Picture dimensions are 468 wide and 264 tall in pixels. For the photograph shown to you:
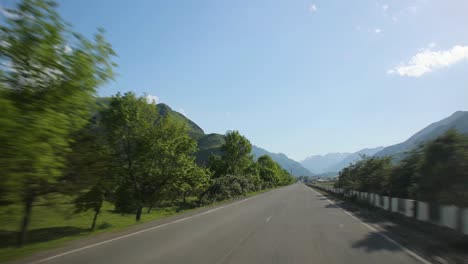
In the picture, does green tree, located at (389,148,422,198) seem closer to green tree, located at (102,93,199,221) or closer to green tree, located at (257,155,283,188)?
green tree, located at (102,93,199,221)

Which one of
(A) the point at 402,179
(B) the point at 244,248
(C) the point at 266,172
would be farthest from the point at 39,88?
(C) the point at 266,172

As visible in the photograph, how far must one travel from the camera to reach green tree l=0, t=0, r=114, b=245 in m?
8.13

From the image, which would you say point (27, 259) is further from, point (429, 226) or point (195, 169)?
point (195, 169)

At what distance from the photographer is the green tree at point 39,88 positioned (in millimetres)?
8133

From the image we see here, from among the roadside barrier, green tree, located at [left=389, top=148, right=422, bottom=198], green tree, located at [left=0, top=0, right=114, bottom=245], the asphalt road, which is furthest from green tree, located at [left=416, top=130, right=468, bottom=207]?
green tree, located at [left=0, top=0, right=114, bottom=245]

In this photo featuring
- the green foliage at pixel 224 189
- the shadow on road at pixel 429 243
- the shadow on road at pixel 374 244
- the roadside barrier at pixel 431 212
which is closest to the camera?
the shadow on road at pixel 429 243

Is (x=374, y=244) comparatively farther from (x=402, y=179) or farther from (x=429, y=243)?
(x=402, y=179)

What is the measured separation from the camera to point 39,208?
18.3 metres

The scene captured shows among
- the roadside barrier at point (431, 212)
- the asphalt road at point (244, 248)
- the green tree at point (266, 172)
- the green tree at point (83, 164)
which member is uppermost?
the green tree at point (266, 172)

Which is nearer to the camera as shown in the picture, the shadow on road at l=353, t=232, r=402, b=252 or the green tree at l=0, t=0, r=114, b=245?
the green tree at l=0, t=0, r=114, b=245

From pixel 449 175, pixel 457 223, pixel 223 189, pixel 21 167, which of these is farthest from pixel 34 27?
pixel 223 189

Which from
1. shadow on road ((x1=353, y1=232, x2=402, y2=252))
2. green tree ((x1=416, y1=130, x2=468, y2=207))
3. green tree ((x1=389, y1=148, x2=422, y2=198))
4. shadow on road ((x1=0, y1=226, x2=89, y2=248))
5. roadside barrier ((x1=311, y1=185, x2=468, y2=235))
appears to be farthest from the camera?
green tree ((x1=389, y1=148, x2=422, y2=198))

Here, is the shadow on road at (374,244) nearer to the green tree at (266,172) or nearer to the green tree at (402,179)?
the green tree at (402,179)

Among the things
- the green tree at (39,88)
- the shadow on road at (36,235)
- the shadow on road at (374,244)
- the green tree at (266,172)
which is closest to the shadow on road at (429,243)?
the shadow on road at (374,244)
